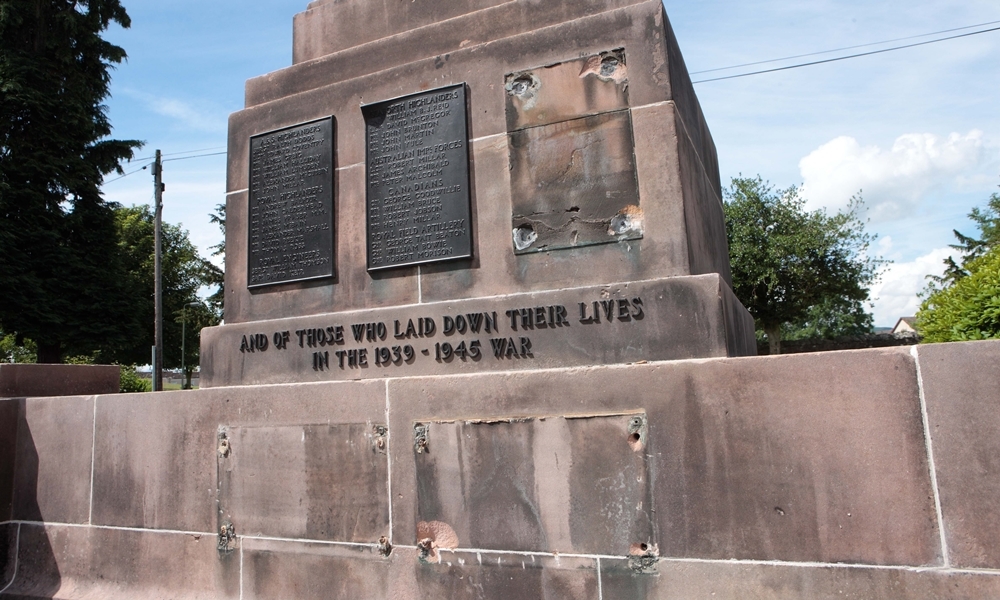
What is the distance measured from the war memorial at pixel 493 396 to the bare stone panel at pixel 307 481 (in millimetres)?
21

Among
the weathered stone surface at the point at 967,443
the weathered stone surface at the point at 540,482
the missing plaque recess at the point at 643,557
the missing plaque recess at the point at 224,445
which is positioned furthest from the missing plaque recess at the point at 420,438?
the weathered stone surface at the point at 967,443

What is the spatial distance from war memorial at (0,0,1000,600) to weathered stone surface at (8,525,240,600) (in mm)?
25

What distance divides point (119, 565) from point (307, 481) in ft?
7.08

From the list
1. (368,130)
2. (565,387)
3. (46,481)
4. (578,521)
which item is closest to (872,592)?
(578,521)

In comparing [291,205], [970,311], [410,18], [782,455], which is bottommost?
[782,455]

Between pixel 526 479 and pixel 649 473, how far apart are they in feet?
2.75

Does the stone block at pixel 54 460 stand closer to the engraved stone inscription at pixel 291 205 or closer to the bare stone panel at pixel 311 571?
the bare stone panel at pixel 311 571

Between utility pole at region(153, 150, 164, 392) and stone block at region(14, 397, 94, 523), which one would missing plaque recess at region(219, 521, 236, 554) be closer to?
stone block at region(14, 397, 94, 523)

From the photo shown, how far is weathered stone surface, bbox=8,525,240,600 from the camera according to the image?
221 inches

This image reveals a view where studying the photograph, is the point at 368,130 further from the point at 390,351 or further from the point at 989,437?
the point at 989,437

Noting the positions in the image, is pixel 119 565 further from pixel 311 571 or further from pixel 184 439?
pixel 311 571

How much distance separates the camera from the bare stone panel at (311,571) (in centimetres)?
500

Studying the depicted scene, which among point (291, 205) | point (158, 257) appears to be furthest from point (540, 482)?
point (158, 257)

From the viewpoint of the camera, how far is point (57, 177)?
25594 mm
